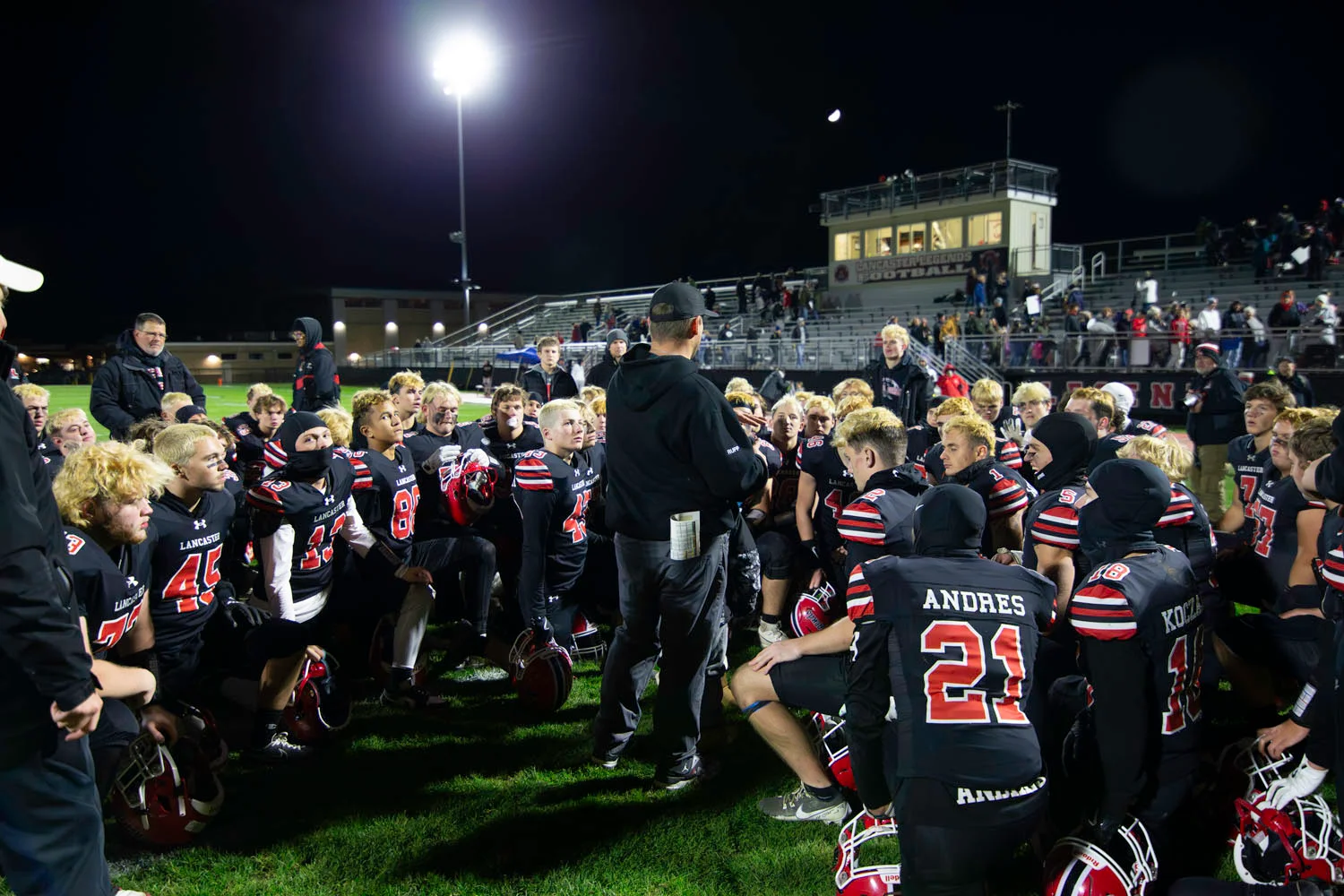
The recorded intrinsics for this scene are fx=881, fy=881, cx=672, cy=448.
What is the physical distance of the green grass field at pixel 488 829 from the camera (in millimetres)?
3238

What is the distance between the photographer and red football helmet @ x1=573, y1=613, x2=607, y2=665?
5.61 m

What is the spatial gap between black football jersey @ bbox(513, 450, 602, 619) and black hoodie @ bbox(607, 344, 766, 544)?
3.00 ft

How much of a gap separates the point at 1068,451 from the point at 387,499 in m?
3.77

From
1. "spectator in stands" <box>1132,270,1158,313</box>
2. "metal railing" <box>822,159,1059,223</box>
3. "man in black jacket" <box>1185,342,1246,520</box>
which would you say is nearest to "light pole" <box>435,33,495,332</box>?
"metal railing" <box>822,159,1059,223</box>

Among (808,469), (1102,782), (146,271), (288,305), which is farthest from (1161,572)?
(146,271)

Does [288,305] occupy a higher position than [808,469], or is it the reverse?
[288,305]

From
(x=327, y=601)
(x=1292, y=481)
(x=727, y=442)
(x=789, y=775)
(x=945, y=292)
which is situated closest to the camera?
(x=727, y=442)

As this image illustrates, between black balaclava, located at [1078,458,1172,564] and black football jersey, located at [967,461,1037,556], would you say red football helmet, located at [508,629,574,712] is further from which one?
black balaclava, located at [1078,458,1172,564]

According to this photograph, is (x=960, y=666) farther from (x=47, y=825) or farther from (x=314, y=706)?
(x=314, y=706)

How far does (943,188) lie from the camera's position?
122ft

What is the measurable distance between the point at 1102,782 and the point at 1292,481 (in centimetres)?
245

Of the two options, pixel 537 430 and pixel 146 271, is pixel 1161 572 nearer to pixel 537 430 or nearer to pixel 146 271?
pixel 537 430

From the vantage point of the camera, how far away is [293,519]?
176 inches

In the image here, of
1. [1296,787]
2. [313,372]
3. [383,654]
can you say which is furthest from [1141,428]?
[313,372]
